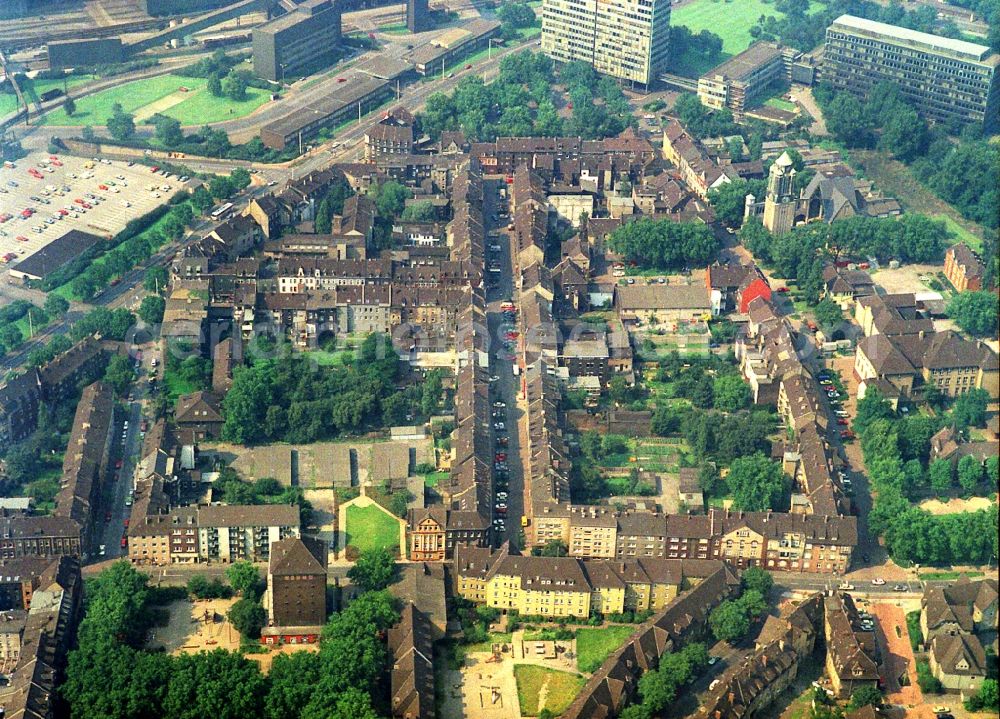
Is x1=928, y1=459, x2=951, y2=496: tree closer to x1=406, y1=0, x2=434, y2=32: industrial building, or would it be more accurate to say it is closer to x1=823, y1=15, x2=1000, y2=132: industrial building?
x1=823, y1=15, x2=1000, y2=132: industrial building

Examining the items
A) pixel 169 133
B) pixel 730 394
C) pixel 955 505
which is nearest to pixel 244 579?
pixel 730 394

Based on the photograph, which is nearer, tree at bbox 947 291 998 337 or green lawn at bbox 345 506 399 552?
green lawn at bbox 345 506 399 552

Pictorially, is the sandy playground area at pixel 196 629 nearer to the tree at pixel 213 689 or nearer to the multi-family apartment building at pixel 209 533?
the multi-family apartment building at pixel 209 533

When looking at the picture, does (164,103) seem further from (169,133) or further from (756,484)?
(756,484)

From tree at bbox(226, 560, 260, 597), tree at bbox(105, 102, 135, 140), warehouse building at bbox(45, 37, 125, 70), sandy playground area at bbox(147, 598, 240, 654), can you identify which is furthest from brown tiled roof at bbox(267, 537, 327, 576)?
warehouse building at bbox(45, 37, 125, 70)

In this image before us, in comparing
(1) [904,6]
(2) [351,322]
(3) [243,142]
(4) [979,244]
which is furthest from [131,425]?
(1) [904,6]

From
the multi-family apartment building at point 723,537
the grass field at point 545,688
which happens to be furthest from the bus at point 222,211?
the grass field at point 545,688
